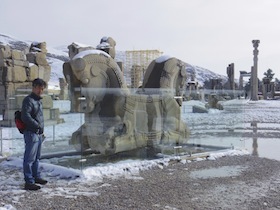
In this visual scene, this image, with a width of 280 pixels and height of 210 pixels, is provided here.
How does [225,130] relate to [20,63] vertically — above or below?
below

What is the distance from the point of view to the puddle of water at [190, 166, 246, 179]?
288 inches

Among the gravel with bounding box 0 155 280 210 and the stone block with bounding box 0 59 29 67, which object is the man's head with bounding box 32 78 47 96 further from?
the stone block with bounding box 0 59 29 67

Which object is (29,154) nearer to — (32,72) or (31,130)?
(31,130)

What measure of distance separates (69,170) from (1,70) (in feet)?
33.0

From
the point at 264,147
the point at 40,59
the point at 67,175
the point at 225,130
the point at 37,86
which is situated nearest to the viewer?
the point at 37,86

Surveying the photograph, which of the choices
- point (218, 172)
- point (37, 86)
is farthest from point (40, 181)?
point (218, 172)

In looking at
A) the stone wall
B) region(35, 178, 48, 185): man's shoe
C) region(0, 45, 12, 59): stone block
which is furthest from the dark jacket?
region(0, 45, 12, 59): stone block

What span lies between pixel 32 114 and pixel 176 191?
8.77 ft

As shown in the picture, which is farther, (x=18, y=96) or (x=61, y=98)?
(x=18, y=96)

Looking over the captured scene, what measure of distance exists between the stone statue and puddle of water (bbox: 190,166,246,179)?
1.62m

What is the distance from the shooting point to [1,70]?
620 inches

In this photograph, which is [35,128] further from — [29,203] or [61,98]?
[61,98]

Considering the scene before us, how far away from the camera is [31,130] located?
6.19 meters

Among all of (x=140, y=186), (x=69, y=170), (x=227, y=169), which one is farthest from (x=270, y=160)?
(x=69, y=170)
